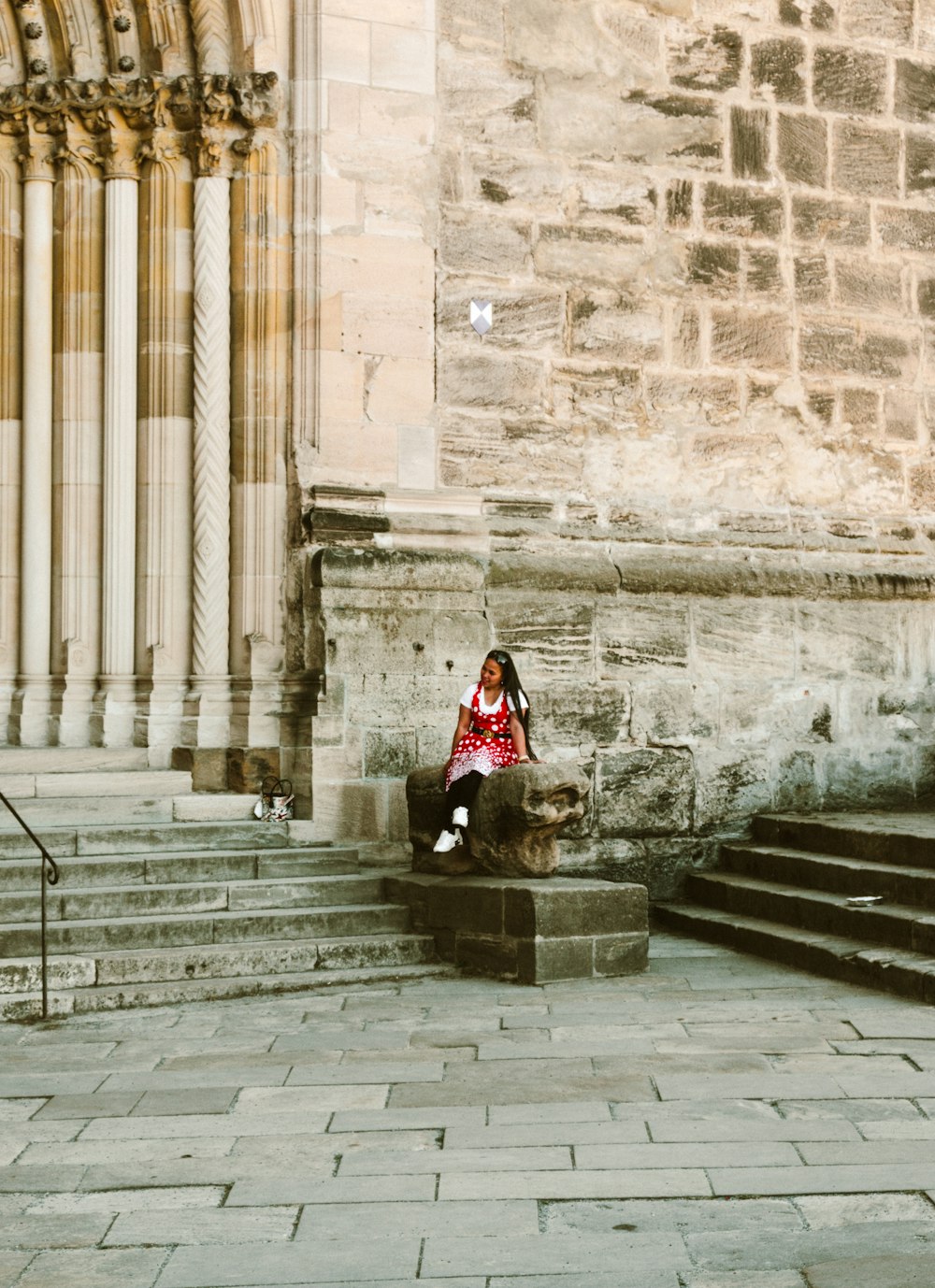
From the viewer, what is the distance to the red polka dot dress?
25.9 feet

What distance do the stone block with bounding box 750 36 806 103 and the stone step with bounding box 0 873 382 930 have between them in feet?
17.0

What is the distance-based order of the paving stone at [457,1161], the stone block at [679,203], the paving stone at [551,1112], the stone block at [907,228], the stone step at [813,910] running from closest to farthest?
the paving stone at [457,1161], the paving stone at [551,1112], the stone step at [813,910], the stone block at [679,203], the stone block at [907,228]

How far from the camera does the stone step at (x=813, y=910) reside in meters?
7.30

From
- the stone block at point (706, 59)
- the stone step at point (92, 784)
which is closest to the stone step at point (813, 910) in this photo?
the stone step at point (92, 784)

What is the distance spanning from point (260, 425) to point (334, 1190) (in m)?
5.28

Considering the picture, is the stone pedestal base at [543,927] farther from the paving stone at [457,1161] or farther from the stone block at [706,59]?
the stone block at [706,59]

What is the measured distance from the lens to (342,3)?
9055 mm

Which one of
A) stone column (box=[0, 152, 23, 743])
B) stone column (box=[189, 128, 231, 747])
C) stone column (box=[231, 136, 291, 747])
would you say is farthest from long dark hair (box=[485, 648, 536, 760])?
stone column (box=[0, 152, 23, 743])

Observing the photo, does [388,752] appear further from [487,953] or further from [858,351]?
[858,351]

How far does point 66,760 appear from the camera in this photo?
8.64m

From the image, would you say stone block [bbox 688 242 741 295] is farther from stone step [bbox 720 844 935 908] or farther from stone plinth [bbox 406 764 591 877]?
stone plinth [bbox 406 764 591 877]

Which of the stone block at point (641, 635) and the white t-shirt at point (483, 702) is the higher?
the stone block at point (641, 635)

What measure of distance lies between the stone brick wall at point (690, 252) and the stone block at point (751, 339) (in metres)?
0.01

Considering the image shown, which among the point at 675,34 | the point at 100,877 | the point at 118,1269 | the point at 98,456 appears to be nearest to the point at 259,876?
the point at 100,877
